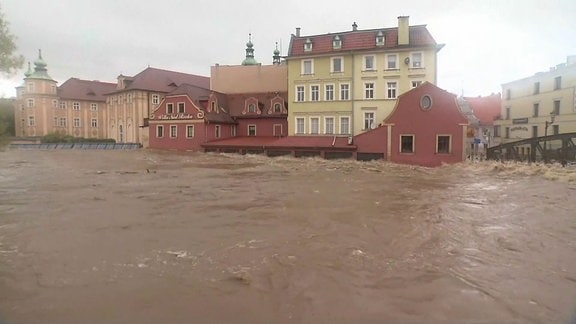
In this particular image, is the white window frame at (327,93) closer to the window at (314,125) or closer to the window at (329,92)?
the window at (329,92)

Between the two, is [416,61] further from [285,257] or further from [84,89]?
[84,89]

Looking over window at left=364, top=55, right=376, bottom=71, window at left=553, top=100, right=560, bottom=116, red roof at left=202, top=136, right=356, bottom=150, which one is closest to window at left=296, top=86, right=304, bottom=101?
red roof at left=202, top=136, right=356, bottom=150

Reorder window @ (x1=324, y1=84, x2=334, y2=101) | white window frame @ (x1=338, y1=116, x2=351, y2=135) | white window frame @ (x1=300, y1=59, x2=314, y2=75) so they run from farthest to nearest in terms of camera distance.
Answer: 1. white window frame @ (x1=300, y1=59, x2=314, y2=75)
2. window @ (x1=324, y1=84, x2=334, y2=101)
3. white window frame @ (x1=338, y1=116, x2=351, y2=135)

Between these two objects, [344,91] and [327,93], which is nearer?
[344,91]

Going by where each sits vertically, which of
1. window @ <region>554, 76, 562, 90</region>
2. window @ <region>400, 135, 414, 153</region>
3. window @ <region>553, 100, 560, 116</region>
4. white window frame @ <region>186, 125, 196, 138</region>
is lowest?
window @ <region>400, 135, 414, 153</region>

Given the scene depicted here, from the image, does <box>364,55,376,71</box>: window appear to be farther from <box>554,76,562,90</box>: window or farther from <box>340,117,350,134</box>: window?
<box>554,76,562,90</box>: window

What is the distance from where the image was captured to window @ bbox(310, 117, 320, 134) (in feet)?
119

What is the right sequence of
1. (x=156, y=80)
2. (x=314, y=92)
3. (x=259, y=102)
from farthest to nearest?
(x=156, y=80)
(x=259, y=102)
(x=314, y=92)

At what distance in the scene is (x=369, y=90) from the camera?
34.6 metres

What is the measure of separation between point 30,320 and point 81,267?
6.06ft

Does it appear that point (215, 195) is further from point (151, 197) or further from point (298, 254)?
point (298, 254)

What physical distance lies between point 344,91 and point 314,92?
2.97m

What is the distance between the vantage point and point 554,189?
16.7m

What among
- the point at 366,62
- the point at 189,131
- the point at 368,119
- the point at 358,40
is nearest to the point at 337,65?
the point at 366,62
